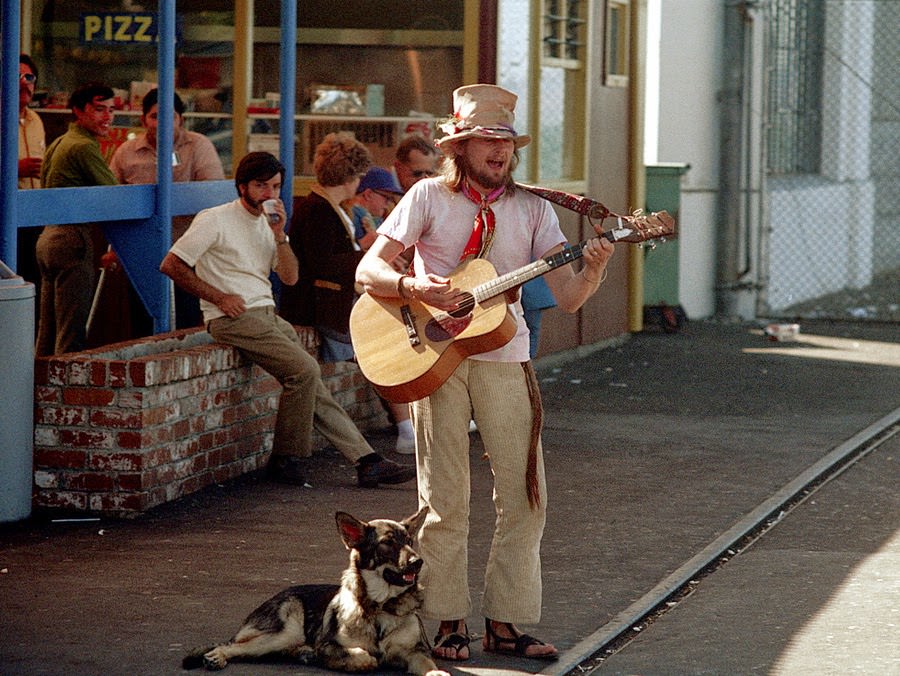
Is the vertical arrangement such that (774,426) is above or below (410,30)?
below

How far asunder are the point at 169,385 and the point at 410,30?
17.7 ft

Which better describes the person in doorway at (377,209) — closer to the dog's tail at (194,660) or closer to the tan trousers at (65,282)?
the tan trousers at (65,282)

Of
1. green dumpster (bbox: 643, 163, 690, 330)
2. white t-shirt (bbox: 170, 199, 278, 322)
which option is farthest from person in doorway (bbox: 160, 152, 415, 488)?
green dumpster (bbox: 643, 163, 690, 330)

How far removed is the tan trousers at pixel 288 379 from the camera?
847cm

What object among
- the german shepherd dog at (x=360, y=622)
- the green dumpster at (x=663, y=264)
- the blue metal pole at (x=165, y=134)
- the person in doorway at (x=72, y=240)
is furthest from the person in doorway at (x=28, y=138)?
the green dumpster at (x=663, y=264)

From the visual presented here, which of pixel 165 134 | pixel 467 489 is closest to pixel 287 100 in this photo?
pixel 165 134

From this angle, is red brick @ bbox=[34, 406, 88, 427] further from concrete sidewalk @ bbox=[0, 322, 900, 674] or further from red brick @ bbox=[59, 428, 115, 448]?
concrete sidewalk @ bbox=[0, 322, 900, 674]

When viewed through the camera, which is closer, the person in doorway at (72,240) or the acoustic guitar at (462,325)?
the acoustic guitar at (462,325)

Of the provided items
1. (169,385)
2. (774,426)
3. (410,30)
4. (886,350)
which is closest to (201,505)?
(169,385)

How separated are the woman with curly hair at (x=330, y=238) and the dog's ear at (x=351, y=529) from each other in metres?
4.05

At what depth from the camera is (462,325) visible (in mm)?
5543

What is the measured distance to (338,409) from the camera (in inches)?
342

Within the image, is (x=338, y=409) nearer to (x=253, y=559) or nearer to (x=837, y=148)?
(x=253, y=559)

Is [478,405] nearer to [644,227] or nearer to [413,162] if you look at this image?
[644,227]
